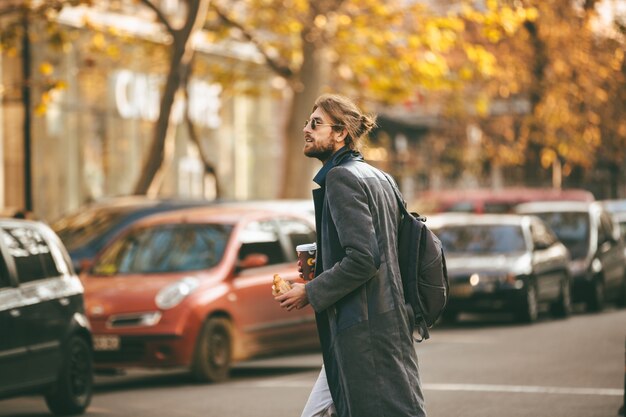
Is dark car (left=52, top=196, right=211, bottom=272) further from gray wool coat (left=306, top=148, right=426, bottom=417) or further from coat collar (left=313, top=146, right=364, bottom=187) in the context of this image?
gray wool coat (left=306, top=148, right=426, bottom=417)

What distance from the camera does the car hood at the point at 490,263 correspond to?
21750mm

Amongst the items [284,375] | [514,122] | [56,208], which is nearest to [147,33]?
[56,208]

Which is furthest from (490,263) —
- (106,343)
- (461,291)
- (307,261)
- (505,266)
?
(307,261)

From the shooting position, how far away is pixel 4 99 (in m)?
29.5

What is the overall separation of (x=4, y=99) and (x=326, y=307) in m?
24.0

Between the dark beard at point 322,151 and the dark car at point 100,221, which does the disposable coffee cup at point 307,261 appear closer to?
the dark beard at point 322,151

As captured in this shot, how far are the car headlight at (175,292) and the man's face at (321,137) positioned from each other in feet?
25.5

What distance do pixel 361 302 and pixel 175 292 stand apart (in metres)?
8.09

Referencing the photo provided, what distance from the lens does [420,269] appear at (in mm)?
6477

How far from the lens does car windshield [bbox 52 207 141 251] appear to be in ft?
60.9

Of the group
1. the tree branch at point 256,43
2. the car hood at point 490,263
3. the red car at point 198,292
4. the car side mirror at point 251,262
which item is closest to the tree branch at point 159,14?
Result: the tree branch at point 256,43

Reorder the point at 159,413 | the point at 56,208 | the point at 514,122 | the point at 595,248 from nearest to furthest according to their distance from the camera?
the point at 159,413 → the point at 595,248 → the point at 56,208 → the point at 514,122

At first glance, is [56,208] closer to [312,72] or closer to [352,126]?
[312,72]

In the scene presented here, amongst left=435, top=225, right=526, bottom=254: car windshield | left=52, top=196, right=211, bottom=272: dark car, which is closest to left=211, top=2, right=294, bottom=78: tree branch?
left=435, top=225, right=526, bottom=254: car windshield
